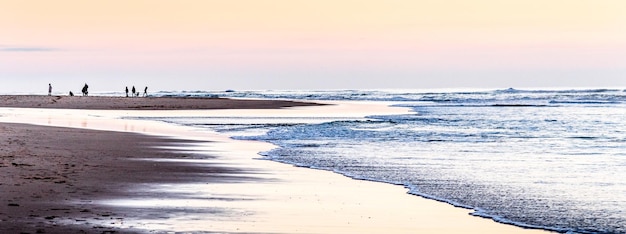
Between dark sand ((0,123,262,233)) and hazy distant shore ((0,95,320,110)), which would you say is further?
hazy distant shore ((0,95,320,110))

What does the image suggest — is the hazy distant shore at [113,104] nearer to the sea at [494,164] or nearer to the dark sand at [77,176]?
the sea at [494,164]

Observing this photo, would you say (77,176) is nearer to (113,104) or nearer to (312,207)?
(312,207)

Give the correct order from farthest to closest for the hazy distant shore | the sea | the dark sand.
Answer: the hazy distant shore, the sea, the dark sand

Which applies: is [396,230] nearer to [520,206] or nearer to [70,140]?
[520,206]

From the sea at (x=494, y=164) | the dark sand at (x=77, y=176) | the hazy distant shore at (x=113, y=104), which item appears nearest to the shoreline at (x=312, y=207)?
the dark sand at (x=77, y=176)

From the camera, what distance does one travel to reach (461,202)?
12305 millimetres

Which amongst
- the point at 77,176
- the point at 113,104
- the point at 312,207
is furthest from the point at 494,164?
the point at 113,104

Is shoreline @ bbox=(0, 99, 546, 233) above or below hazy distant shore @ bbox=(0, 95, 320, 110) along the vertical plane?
above

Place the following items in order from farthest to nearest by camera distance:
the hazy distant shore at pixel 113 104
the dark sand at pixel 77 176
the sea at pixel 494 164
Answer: the hazy distant shore at pixel 113 104 → the sea at pixel 494 164 → the dark sand at pixel 77 176

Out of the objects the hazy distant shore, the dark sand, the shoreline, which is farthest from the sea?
the hazy distant shore

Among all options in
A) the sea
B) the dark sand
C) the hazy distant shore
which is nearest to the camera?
the dark sand

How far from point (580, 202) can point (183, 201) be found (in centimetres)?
532

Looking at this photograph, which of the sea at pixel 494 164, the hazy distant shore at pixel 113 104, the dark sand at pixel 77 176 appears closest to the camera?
the dark sand at pixel 77 176

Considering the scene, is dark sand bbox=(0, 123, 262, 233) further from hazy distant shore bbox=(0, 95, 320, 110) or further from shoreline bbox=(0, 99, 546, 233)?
hazy distant shore bbox=(0, 95, 320, 110)
